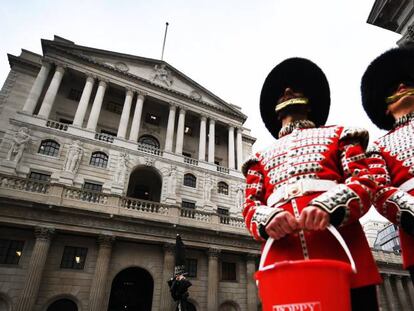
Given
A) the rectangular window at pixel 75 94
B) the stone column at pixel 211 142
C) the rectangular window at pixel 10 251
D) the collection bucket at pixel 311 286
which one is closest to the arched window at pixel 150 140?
the stone column at pixel 211 142

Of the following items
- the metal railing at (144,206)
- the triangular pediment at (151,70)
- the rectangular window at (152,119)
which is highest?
the triangular pediment at (151,70)

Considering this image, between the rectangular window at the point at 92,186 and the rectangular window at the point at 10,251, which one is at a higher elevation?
the rectangular window at the point at 92,186

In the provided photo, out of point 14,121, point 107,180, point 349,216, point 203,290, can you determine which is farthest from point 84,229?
point 349,216

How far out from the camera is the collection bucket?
1.36 m

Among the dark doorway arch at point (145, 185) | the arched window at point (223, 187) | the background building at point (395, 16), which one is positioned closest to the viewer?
the background building at point (395, 16)

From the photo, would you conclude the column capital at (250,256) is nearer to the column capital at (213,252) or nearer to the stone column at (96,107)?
the column capital at (213,252)

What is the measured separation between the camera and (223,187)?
2425 centimetres

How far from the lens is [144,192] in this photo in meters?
23.5

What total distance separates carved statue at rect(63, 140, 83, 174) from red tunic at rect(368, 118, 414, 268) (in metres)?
19.4

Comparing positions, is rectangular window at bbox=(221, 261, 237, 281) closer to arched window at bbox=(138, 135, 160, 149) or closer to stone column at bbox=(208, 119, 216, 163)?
stone column at bbox=(208, 119, 216, 163)

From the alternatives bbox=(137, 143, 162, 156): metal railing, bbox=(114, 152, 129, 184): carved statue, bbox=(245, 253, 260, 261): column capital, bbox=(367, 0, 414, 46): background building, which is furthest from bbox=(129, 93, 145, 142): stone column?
bbox=(367, 0, 414, 46): background building

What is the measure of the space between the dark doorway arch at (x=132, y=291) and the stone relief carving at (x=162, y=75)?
19.1 meters

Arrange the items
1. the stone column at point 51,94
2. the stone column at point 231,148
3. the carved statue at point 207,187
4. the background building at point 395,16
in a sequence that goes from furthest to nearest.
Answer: the stone column at point 231,148 → the carved statue at point 207,187 → the stone column at point 51,94 → the background building at point 395,16

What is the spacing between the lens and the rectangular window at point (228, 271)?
18.4m
